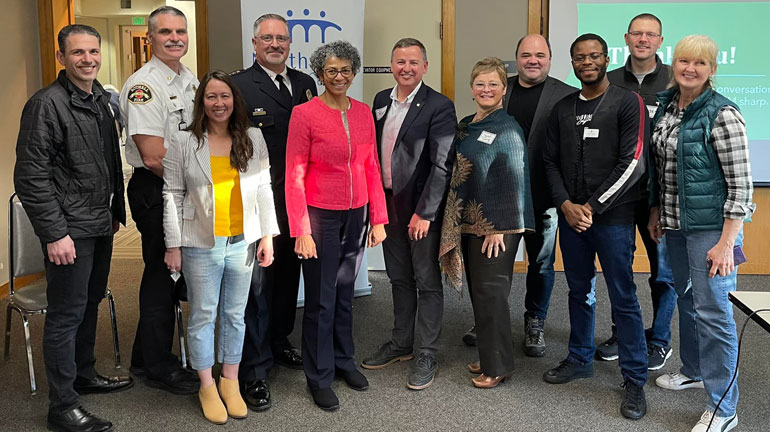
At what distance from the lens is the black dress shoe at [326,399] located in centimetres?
286

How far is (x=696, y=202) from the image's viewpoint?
2.56 m

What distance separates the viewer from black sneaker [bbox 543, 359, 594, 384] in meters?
3.13

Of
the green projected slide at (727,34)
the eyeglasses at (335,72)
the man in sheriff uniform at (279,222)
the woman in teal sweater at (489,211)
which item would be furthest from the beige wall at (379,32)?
the eyeglasses at (335,72)

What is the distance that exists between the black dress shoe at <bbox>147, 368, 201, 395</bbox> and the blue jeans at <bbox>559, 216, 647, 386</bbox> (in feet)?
5.69

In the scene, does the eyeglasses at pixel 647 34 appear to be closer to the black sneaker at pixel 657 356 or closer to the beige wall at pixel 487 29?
the black sneaker at pixel 657 356

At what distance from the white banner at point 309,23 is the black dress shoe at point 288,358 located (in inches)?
67.9

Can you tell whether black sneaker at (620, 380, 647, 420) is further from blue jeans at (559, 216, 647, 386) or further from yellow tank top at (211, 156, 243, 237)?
yellow tank top at (211, 156, 243, 237)

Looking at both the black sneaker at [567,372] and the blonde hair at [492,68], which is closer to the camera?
the blonde hair at [492,68]

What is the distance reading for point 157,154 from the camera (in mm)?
2803

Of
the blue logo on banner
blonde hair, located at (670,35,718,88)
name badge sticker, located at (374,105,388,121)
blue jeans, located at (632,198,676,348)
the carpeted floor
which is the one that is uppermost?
the blue logo on banner

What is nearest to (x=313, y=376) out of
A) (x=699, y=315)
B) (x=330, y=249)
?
(x=330, y=249)

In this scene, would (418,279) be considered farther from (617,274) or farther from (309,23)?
(309,23)

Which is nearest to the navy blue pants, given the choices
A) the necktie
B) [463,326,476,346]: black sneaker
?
the necktie

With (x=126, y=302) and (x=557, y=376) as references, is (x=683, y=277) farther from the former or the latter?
(x=126, y=302)
